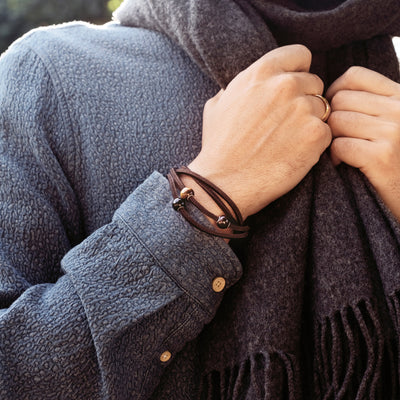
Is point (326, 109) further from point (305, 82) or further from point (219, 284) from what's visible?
point (219, 284)

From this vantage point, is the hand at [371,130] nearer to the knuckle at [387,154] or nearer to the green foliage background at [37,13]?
the knuckle at [387,154]

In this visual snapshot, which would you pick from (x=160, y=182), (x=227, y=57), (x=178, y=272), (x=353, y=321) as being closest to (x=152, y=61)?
(x=227, y=57)

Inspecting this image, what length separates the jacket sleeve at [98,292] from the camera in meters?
0.71

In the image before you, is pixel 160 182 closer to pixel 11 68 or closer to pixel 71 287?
pixel 71 287

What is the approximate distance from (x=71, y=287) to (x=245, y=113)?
1.21 ft

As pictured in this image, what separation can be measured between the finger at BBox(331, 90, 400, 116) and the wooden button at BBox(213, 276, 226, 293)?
33 centimetres

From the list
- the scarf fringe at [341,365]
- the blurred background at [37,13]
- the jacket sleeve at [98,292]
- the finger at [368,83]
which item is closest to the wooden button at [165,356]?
the jacket sleeve at [98,292]

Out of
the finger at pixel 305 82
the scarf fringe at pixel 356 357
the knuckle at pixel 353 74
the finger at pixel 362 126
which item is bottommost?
the scarf fringe at pixel 356 357

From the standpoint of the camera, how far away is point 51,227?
0.82 m

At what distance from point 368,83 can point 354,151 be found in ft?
0.39

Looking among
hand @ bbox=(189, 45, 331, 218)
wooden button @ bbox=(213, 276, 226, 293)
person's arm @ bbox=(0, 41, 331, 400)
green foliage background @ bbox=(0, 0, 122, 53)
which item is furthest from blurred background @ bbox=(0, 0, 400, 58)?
wooden button @ bbox=(213, 276, 226, 293)

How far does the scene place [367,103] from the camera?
82cm

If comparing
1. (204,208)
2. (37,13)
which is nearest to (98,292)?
(204,208)

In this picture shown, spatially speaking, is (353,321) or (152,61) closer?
(353,321)
